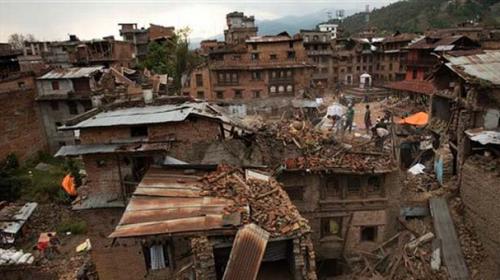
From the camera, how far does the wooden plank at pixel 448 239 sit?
18.4 m

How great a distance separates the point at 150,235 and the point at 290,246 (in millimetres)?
4194

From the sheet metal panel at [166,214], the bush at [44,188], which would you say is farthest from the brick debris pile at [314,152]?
the bush at [44,188]

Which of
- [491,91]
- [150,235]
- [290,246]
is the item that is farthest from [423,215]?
[150,235]

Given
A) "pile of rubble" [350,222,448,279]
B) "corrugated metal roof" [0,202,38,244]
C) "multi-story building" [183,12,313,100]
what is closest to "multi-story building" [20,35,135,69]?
"multi-story building" [183,12,313,100]

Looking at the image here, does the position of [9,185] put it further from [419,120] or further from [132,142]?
[419,120]

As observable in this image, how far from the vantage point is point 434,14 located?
108250 millimetres

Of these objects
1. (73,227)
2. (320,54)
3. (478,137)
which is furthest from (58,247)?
(320,54)

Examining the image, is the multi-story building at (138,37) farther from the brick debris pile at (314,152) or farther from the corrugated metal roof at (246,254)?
the corrugated metal roof at (246,254)

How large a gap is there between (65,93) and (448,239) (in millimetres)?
37280

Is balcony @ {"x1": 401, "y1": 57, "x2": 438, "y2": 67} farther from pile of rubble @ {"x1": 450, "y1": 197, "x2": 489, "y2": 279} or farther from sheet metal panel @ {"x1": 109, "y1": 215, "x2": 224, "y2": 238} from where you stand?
sheet metal panel @ {"x1": 109, "y1": 215, "x2": 224, "y2": 238}

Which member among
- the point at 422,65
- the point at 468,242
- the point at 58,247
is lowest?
the point at 58,247

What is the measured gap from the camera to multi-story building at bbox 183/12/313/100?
5091cm

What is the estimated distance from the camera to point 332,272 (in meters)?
22.2

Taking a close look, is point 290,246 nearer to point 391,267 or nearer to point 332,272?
point 391,267
